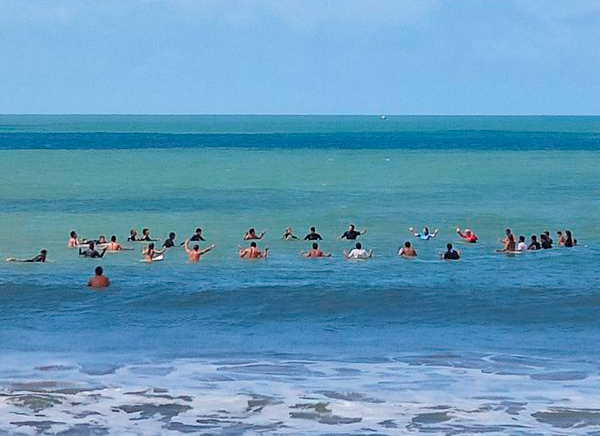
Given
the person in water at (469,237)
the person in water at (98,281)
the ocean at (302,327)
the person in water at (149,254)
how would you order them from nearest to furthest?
the ocean at (302,327)
the person in water at (98,281)
the person in water at (149,254)
the person in water at (469,237)

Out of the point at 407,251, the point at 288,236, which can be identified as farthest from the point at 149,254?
the point at 407,251

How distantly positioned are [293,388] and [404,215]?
3562cm

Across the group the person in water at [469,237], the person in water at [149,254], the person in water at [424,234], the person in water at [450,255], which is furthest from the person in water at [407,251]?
the person in water at [149,254]

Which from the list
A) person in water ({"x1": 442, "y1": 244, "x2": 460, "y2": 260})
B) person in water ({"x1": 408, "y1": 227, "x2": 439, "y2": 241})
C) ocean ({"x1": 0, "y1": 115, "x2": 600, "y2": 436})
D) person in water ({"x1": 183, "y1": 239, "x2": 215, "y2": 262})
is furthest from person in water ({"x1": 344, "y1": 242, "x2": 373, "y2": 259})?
person in water ({"x1": 408, "y1": 227, "x2": 439, "y2": 241})

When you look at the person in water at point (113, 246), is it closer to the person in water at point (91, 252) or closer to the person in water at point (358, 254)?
the person in water at point (91, 252)

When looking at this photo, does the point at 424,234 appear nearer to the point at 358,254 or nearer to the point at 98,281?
the point at 358,254

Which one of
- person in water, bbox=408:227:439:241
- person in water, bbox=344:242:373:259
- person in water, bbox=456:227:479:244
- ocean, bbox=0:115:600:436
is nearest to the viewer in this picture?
ocean, bbox=0:115:600:436

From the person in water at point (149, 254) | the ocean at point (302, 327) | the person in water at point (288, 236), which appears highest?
the person in water at point (288, 236)

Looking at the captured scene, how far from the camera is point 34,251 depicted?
142ft

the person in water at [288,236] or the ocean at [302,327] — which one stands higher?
the person in water at [288,236]

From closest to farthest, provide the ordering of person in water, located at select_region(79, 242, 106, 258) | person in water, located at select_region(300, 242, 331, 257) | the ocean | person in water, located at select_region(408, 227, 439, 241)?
the ocean < person in water, located at select_region(79, 242, 106, 258) < person in water, located at select_region(300, 242, 331, 257) < person in water, located at select_region(408, 227, 439, 241)

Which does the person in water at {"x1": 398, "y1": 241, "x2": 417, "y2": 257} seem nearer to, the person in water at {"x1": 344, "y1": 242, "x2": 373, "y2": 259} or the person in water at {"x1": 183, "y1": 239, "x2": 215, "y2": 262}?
the person in water at {"x1": 344, "y1": 242, "x2": 373, "y2": 259}

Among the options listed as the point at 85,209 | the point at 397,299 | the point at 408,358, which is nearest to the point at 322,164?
the point at 85,209

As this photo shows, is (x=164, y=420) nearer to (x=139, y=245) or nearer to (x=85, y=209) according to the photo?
(x=139, y=245)
